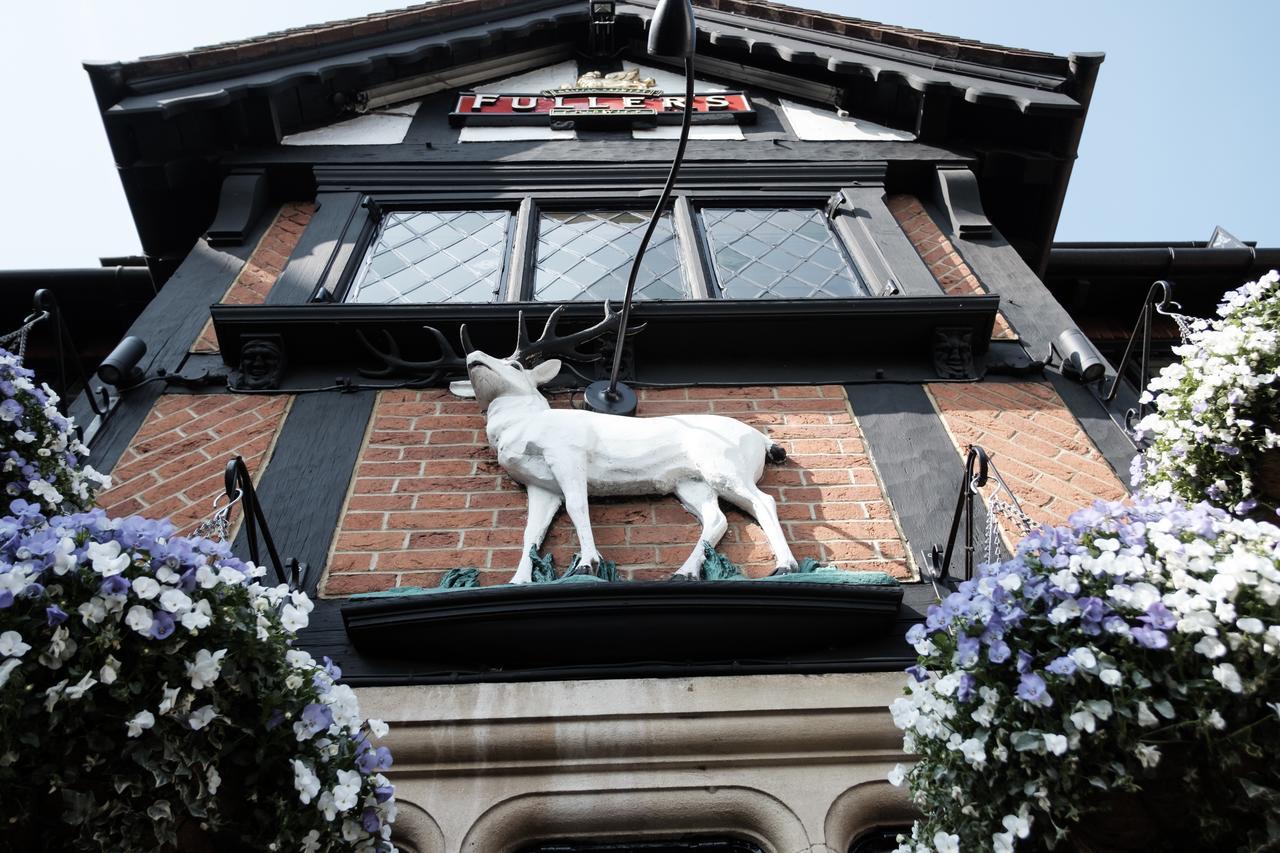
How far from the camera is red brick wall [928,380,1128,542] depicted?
4.35 meters

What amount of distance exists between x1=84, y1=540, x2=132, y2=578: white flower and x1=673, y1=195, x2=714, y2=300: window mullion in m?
3.58

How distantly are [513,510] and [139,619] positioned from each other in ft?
6.64

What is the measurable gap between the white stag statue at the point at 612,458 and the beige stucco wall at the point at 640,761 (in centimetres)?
63

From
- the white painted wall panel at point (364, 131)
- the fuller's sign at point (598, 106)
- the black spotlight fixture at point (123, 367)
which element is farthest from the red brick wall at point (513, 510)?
the fuller's sign at point (598, 106)

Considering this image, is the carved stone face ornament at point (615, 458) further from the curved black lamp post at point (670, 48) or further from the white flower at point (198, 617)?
the white flower at point (198, 617)

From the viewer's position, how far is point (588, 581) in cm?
356

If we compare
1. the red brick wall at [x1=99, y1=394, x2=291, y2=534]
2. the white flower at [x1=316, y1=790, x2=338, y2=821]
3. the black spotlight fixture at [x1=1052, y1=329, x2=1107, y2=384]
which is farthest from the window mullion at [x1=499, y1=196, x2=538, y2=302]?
the white flower at [x1=316, y1=790, x2=338, y2=821]

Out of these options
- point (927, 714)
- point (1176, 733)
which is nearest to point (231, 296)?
point (927, 714)

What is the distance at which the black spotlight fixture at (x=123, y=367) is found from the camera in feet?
15.7

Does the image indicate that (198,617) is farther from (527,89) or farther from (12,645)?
(527,89)

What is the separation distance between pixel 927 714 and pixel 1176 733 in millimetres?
515

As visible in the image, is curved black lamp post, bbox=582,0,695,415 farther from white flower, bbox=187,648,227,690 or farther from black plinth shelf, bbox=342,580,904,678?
white flower, bbox=187,648,227,690

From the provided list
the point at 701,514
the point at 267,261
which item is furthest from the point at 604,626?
the point at 267,261

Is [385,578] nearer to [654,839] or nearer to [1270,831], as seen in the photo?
[654,839]
